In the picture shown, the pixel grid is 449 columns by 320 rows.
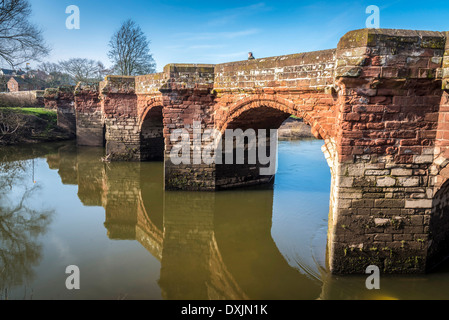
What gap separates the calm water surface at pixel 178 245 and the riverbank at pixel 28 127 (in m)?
6.16

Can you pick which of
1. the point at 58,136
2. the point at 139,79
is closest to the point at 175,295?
the point at 139,79

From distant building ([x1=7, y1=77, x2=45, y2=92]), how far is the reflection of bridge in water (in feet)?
115

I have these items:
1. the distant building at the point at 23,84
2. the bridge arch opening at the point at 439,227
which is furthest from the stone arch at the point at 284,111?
the distant building at the point at 23,84

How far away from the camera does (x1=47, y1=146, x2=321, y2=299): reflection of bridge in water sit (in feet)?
15.5

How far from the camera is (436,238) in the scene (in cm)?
498

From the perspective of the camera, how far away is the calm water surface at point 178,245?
458 centimetres

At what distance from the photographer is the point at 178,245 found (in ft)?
20.4

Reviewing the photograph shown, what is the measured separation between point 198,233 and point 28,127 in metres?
14.5

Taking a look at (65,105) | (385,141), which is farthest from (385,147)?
(65,105)

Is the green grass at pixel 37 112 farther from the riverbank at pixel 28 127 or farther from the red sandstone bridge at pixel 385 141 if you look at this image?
the red sandstone bridge at pixel 385 141

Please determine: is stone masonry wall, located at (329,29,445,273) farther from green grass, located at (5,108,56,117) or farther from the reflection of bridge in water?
green grass, located at (5,108,56,117)

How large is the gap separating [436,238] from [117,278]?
4962mm

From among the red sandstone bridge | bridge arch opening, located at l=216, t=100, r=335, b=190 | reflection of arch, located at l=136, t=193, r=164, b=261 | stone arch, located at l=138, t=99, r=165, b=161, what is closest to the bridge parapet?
the red sandstone bridge

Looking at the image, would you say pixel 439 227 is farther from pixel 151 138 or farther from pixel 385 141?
Result: pixel 151 138
